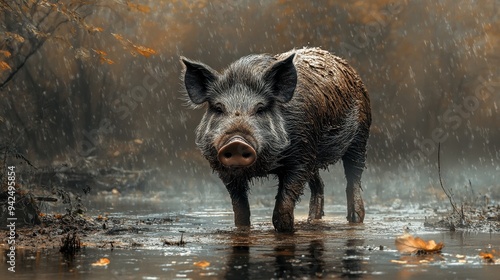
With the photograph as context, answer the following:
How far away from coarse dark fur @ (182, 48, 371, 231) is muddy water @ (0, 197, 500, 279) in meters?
0.59

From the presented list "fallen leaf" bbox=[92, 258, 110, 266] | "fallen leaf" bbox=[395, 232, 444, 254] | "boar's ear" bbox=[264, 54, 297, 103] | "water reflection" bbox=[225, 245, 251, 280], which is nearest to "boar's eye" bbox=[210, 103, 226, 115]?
"boar's ear" bbox=[264, 54, 297, 103]

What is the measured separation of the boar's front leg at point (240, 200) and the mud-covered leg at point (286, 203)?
596 millimetres

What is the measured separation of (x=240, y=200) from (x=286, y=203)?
35.2 inches

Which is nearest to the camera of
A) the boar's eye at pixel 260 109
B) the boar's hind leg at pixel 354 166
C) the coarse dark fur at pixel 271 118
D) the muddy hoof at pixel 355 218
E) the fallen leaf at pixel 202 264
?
the fallen leaf at pixel 202 264

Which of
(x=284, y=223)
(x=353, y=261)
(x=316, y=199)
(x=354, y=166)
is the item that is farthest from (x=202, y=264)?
(x=354, y=166)

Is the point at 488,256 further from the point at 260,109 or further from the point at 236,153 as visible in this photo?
the point at 260,109

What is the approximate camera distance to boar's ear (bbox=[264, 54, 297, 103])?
1128cm

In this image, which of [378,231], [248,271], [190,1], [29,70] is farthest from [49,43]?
[248,271]

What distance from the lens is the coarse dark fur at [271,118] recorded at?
10.9 m

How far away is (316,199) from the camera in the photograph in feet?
47.5

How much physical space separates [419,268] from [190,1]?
20.1 meters

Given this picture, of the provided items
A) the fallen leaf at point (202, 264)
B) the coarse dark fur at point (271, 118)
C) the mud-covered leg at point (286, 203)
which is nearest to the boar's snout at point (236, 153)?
the coarse dark fur at point (271, 118)

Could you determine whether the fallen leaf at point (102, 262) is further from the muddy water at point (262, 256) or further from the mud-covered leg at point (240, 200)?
the mud-covered leg at point (240, 200)

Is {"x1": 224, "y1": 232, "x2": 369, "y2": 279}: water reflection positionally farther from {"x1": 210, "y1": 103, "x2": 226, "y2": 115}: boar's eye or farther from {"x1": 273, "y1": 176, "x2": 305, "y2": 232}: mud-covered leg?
{"x1": 210, "y1": 103, "x2": 226, "y2": 115}: boar's eye
